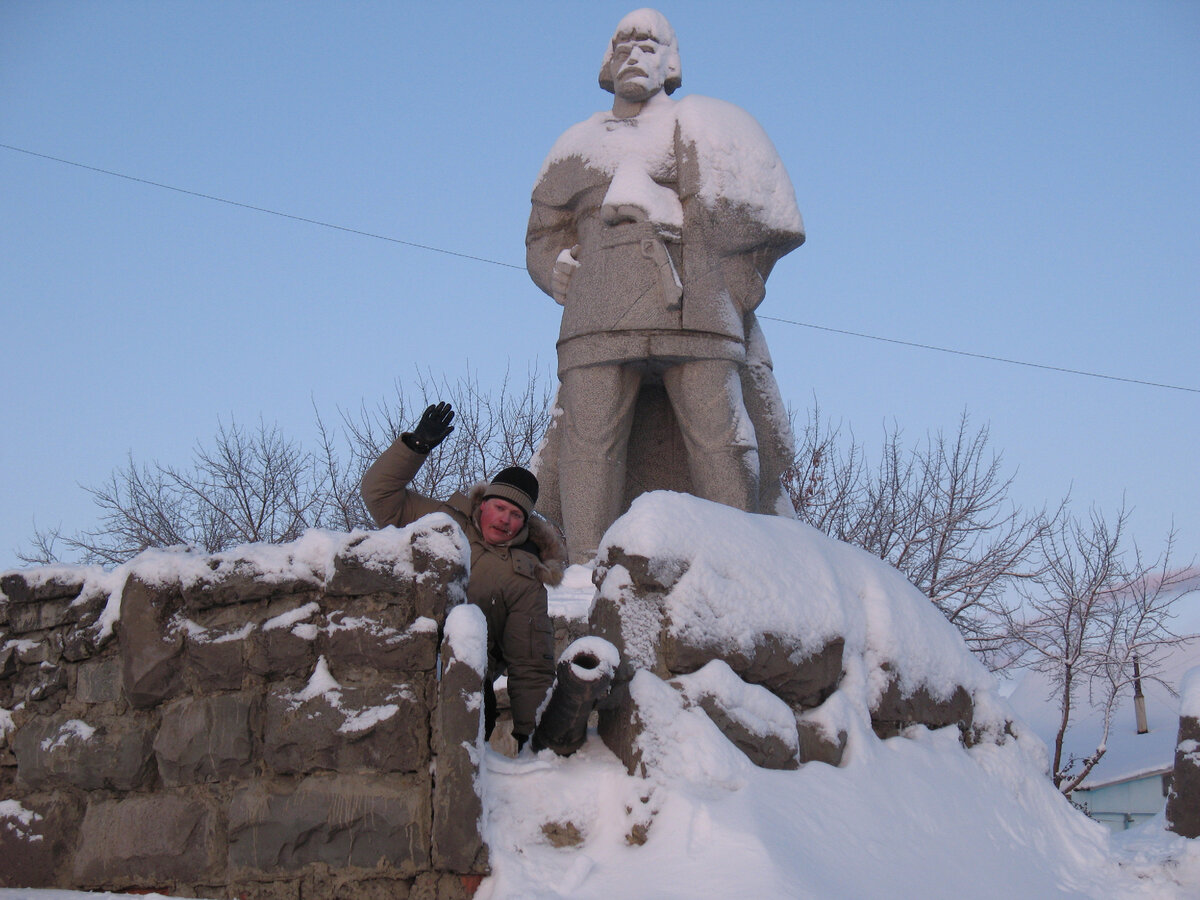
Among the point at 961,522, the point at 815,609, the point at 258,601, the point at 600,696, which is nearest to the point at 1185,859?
the point at 815,609

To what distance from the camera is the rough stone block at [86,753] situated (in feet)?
11.2

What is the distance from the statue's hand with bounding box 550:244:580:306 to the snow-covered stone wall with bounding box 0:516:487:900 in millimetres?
3157

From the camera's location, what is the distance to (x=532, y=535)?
4.06 metres

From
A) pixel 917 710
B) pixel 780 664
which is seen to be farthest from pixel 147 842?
pixel 917 710

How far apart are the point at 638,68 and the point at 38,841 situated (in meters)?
4.70

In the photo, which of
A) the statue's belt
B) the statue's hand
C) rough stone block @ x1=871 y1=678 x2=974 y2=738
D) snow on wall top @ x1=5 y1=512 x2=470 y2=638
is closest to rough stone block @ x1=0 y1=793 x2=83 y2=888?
snow on wall top @ x1=5 y1=512 x2=470 y2=638

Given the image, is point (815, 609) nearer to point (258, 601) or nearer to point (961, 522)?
point (258, 601)

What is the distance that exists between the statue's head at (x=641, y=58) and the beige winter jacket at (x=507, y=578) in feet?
10.6

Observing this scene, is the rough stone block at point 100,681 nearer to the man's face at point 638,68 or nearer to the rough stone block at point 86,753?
the rough stone block at point 86,753

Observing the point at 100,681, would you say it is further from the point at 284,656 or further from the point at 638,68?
the point at 638,68

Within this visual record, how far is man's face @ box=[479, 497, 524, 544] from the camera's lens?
12.7ft

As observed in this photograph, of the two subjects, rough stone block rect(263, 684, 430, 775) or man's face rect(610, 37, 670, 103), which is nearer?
rough stone block rect(263, 684, 430, 775)

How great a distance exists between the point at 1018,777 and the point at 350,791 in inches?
109

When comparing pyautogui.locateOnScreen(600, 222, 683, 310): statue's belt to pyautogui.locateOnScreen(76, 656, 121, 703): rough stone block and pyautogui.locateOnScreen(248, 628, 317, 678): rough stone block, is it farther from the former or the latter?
pyautogui.locateOnScreen(76, 656, 121, 703): rough stone block
